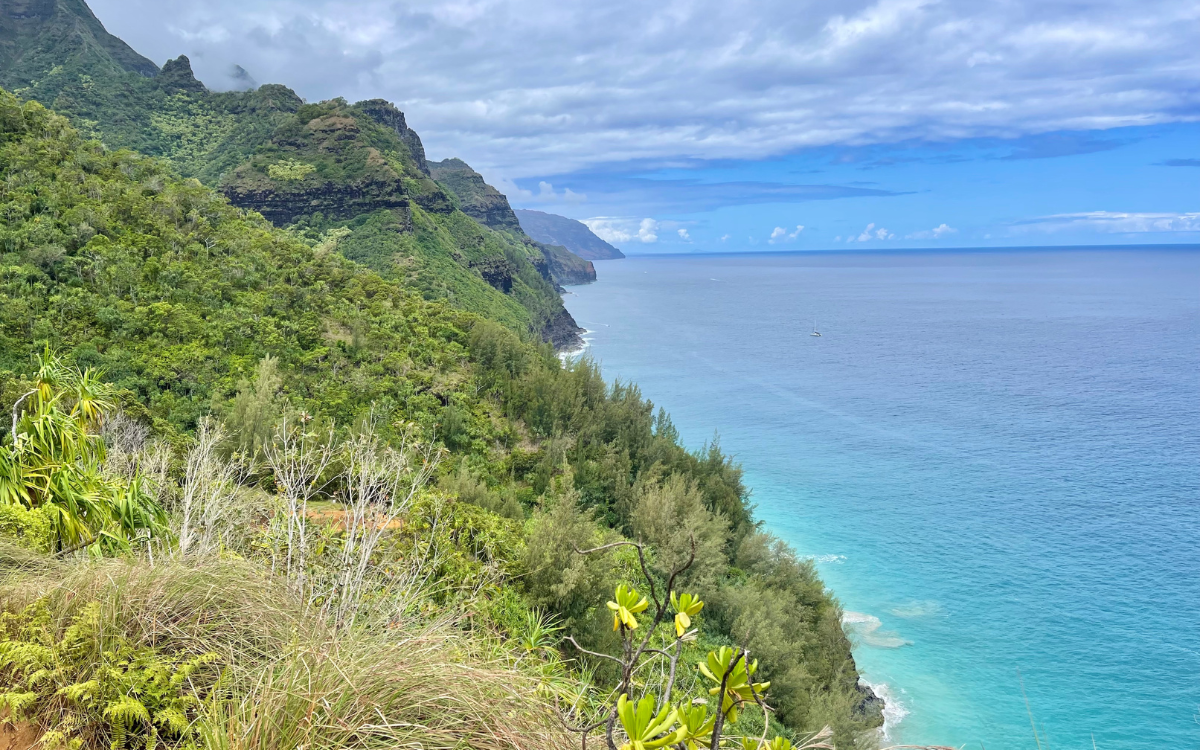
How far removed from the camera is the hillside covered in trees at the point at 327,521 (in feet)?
9.34

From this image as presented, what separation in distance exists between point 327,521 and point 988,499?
3572cm

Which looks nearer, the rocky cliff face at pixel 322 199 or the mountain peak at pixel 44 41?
the rocky cliff face at pixel 322 199

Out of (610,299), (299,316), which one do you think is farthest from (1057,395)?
(610,299)

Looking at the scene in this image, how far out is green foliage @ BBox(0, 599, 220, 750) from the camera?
3.06 metres

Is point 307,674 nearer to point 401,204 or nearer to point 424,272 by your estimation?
point 424,272

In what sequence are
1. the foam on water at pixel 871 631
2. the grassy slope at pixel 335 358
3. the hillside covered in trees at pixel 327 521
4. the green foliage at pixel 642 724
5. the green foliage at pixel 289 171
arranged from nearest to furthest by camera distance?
the green foliage at pixel 642 724 → the hillside covered in trees at pixel 327 521 → the grassy slope at pixel 335 358 → the foam on water at pixel 871 631 → the green foliage at pixel 289 171

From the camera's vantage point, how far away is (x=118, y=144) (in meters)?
66.4

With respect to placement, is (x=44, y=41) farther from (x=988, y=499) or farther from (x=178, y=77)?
(x=988, y=499)

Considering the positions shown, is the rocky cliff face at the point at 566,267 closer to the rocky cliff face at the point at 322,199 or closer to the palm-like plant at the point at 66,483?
the rocky cliff face at the point at 322,199

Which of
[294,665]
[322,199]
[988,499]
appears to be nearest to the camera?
[294,665]

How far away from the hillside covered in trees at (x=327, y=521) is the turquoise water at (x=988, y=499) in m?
2.63

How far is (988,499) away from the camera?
34875 millimetres

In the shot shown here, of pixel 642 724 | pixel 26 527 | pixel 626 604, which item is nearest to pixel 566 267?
pixel 26 527

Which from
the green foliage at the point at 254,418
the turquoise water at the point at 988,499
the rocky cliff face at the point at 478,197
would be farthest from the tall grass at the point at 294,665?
the rocky cliff face at the point at 478,197
